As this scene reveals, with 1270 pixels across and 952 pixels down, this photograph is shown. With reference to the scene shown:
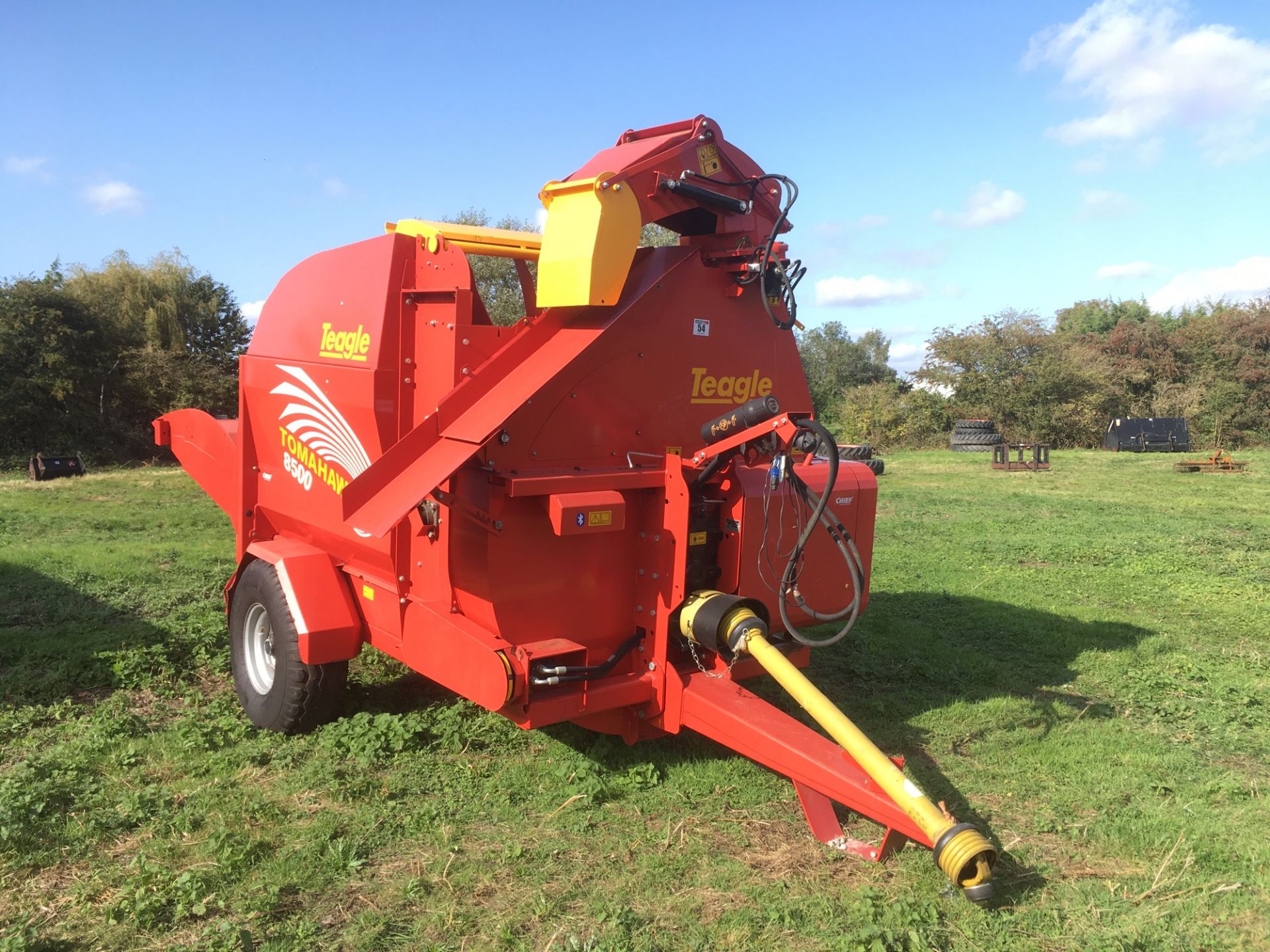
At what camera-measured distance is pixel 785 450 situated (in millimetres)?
3799

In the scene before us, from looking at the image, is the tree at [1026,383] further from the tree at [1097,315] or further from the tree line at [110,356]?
the tree line at [110,356]

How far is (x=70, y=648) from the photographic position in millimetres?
5770

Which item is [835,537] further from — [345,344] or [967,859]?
[345,344]

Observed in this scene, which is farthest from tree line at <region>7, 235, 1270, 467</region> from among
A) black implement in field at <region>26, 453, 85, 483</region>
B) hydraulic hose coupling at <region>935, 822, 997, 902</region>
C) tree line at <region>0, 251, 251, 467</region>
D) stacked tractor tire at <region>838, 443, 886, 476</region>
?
hydraulic hose coupling at <region>935, 822, 997, 902</region>

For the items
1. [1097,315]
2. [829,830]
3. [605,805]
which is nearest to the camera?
[829,830]

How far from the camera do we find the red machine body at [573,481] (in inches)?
139

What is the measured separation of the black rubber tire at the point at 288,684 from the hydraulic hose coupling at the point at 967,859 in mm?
3103

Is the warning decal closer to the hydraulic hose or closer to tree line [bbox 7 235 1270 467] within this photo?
the hydraulic hose

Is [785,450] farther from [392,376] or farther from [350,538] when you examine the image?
[350,538]

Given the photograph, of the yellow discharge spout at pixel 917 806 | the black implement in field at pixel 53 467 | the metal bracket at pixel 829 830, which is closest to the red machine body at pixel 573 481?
the metal bracket at pixel 829 830

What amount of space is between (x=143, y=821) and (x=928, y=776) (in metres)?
3.59

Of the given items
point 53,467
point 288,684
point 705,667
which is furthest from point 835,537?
point 53,467

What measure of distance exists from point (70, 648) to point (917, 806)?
557 cm

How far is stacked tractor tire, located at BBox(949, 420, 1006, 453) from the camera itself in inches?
1125
